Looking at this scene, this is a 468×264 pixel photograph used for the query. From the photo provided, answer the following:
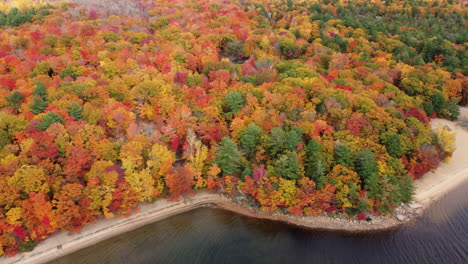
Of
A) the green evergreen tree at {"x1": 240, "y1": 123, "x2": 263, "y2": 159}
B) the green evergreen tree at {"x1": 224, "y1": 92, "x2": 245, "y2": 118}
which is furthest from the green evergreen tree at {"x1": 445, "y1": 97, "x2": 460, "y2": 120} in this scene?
the green evergreen tree at {"x1": 224, "y1": 92, "x2": 245, "y2": 118}

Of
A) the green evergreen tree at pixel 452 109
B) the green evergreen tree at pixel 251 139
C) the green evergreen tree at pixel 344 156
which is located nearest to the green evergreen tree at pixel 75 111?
the green evergreen tree at pixel 251 139

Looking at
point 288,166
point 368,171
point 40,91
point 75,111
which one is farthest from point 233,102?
point 40,91

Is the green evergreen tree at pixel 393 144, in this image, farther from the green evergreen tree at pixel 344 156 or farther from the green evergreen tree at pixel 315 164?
the green evergreen tree at pixel 315 164

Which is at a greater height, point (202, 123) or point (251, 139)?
point (251, 139)

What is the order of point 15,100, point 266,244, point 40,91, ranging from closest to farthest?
point 266,244, point 15,100, point 40,91

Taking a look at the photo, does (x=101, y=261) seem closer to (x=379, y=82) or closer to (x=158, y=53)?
(x=158, y=53)

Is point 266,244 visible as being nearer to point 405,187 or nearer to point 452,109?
point 405,187

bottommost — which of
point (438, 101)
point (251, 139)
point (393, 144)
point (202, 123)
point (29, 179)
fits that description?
point (29, 179)
